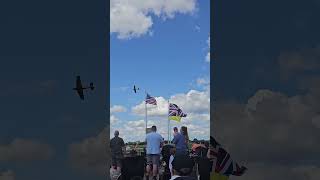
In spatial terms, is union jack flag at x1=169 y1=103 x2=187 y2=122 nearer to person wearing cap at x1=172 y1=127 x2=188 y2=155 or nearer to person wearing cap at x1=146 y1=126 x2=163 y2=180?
person wearing cap at x1=146 y1=126 x2=163 y2=180

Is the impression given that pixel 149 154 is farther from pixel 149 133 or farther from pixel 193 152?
pixel 193 152

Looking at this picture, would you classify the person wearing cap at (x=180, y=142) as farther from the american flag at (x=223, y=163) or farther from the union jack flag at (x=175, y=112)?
the union jack flag at (x=175, y=112)

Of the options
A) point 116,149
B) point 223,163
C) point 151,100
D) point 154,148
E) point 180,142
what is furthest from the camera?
point 151,100

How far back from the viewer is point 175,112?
131ft

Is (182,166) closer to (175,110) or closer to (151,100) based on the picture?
(175,110)

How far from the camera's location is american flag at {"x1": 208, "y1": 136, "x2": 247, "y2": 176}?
35.4ft

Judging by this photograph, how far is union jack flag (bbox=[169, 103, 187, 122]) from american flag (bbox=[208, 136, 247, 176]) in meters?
28.3

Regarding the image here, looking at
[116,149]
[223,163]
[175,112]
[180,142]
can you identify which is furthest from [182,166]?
[175,112]

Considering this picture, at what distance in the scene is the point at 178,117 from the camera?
130 ft

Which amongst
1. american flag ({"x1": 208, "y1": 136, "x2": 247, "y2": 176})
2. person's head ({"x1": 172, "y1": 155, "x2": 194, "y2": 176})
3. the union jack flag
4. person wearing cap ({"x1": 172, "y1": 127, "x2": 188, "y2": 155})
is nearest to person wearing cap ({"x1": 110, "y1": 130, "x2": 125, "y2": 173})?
person wearing cap ({"x1": 172, "y1": 127, "x2": 188, "y2": 155})

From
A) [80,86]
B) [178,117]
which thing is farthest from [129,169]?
[178,117]

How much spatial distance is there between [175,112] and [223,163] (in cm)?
2912

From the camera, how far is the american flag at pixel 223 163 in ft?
35.4

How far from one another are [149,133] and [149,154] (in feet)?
2.12
